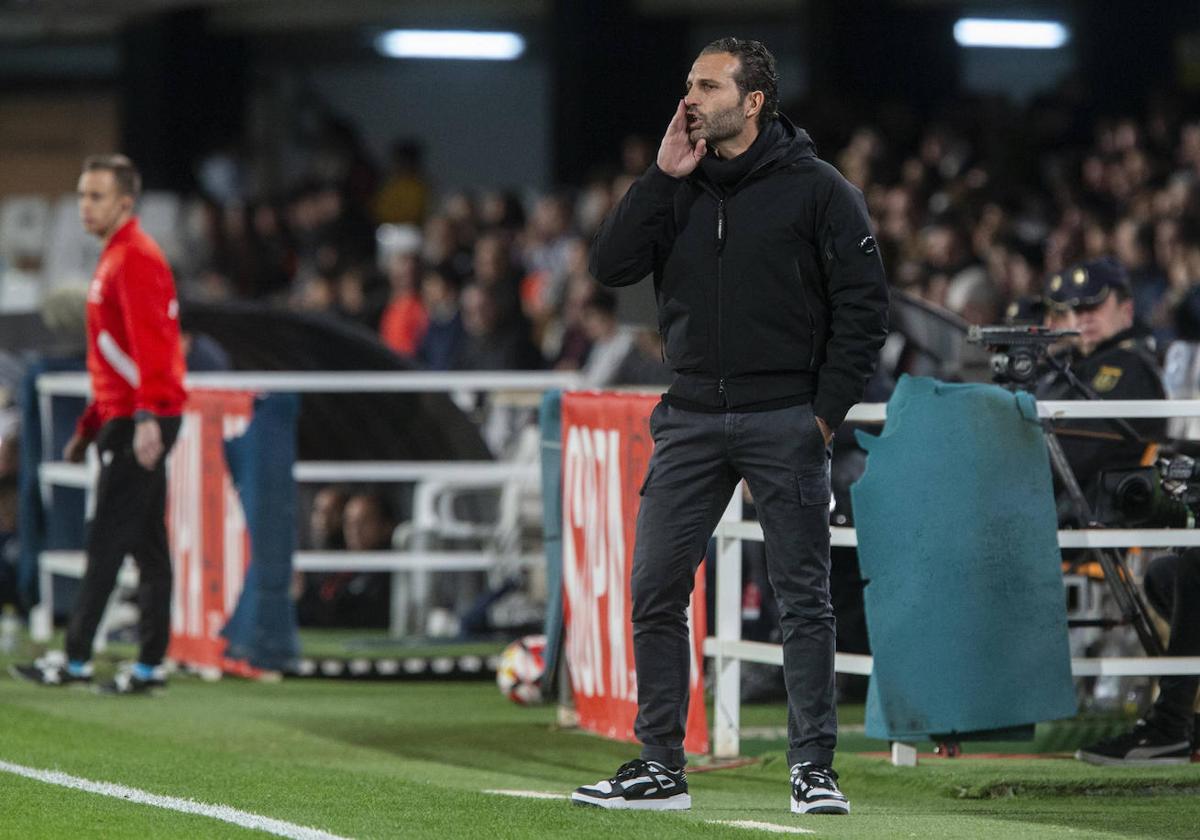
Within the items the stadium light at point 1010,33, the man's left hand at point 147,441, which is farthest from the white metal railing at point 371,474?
the stadium light at point 1010,33

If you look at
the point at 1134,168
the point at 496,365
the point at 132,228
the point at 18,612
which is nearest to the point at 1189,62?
the point at 1134,168

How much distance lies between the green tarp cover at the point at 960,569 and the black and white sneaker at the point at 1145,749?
47cm

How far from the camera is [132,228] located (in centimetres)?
1060

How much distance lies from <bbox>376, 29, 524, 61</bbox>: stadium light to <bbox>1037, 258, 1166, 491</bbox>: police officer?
766 inches

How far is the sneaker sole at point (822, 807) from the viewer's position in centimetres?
722

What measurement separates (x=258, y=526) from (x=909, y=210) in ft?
23.9

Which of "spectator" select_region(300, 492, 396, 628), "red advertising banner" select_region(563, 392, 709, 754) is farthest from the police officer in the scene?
"spectator" select_region(300, 492, 396, 628)

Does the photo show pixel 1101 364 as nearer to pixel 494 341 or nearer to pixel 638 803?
pixel 638 803

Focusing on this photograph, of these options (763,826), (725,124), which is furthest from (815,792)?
(725,124)

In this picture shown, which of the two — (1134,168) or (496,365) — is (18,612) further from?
(1134,168)

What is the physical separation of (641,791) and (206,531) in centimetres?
513

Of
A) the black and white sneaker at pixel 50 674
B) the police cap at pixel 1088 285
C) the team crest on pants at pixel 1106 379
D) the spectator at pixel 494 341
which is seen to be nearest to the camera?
the team crest on pants at pixel 1106 379

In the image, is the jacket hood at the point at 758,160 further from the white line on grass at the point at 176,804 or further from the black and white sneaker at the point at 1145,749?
the black and white sneaker at the point at 1145,749

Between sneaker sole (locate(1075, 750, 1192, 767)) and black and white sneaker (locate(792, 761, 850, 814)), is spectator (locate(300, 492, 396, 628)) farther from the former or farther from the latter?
black and white sneaker (locate(792, 761, 850, 814))
